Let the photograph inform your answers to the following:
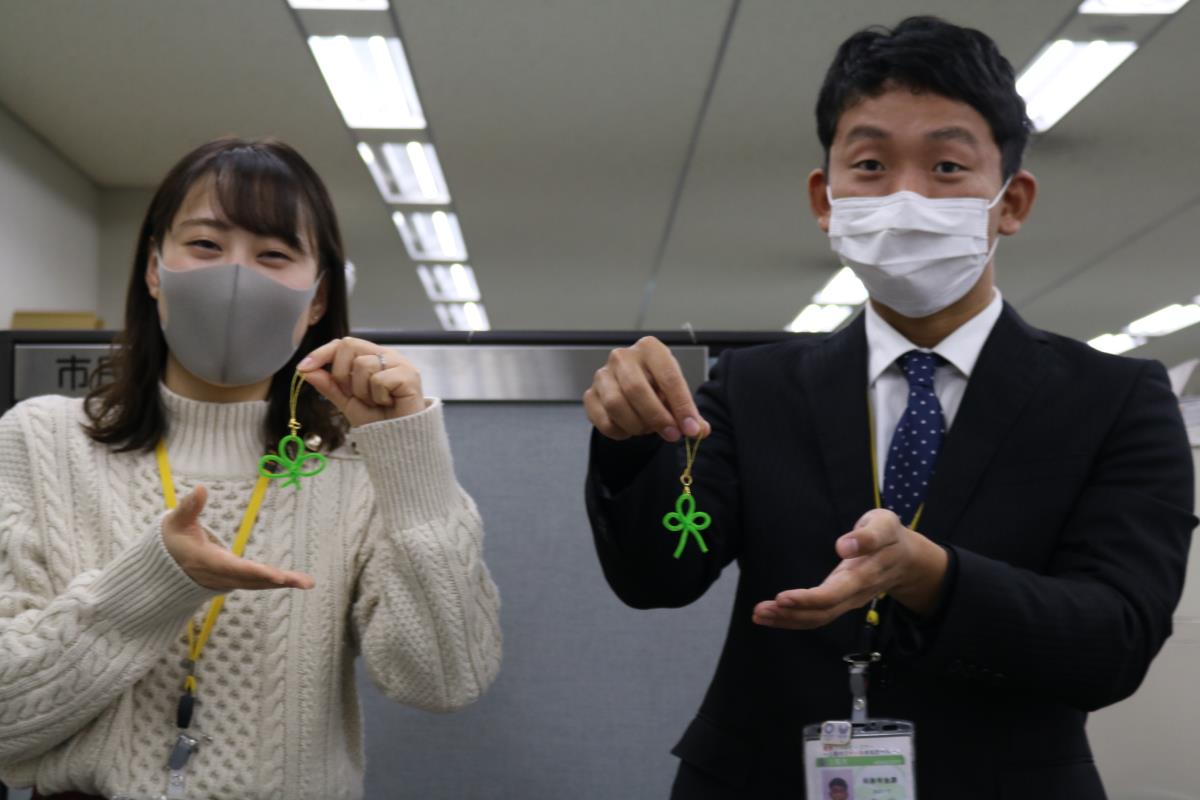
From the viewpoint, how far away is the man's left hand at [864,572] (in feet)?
3.06

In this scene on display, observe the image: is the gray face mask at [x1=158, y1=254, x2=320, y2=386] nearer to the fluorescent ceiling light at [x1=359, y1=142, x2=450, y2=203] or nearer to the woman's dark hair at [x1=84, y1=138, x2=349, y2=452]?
the woman's dark hair at [x1=84, y1=138, x2=349, y2=452]

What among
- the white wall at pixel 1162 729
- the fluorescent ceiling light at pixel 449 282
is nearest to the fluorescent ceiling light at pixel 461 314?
the fluorescent ceiling light at pixel 449 282

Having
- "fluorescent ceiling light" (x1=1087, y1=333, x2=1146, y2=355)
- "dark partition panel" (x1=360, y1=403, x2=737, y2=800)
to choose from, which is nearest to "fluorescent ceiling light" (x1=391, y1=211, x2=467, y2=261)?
"dark partition panel" (x1=360, y1=403, x2=737, y2=800)

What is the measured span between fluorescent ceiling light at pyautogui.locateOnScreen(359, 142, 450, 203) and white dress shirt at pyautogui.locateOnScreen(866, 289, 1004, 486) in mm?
4924

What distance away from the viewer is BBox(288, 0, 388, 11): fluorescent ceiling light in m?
4.46

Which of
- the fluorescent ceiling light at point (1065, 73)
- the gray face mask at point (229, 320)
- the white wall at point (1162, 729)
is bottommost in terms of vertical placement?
the white wall at point (1162, 729)

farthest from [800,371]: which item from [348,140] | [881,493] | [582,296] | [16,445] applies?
[582,296]

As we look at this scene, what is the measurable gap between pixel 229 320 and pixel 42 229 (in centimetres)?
555

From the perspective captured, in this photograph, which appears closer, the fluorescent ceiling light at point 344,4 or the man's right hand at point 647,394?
the man's right hand at point 647,394

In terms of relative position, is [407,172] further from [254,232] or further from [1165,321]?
[1165,321]

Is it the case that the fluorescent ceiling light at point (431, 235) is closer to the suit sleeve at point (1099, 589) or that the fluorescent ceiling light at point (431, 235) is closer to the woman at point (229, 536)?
the woman at point (229, 536)

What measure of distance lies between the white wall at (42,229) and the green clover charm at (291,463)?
15.2 feet

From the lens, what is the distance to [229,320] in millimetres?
1383

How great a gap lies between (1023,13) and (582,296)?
188 inches
